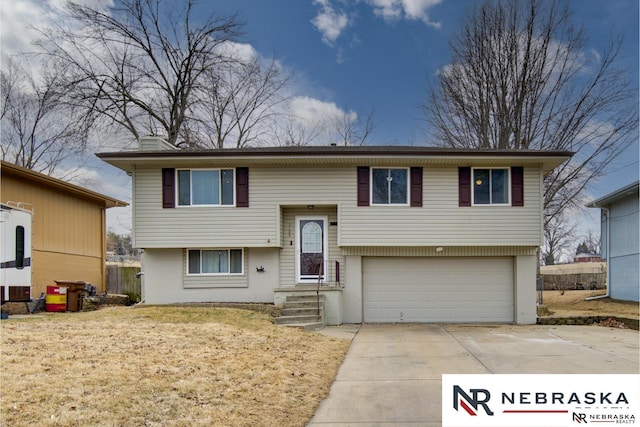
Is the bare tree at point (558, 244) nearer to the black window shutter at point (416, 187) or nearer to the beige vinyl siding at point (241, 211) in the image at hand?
the black window shutter at point (416, 187)

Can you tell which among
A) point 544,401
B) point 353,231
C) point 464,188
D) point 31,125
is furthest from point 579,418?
point 31,125

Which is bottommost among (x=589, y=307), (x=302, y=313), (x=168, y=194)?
(x=589, y=307)

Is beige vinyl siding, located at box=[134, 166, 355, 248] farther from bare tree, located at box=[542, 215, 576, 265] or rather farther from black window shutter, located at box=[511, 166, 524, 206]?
bare tree, located at box=[542, 215, 576, 265]

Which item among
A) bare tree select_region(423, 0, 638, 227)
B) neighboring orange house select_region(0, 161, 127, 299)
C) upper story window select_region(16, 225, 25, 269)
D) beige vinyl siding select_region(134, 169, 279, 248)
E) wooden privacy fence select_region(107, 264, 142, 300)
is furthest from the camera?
bare tree select_region(423, 0, 638, 227)

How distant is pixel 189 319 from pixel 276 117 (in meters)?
Answer: 17.2

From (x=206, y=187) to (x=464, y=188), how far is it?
7.35 meters

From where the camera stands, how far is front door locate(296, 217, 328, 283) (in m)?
13.4

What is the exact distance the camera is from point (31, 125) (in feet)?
79.3

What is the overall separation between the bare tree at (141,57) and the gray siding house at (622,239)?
17.9 metres

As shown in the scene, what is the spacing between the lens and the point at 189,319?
10.2 metres

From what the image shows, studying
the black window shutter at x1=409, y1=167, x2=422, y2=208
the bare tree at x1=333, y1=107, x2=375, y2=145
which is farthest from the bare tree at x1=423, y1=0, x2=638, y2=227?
the black window shutter at x1=409, y1=167, x2=422, y2=208

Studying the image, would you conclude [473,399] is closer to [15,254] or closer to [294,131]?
[15,254]

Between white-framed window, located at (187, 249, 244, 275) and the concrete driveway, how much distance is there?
11.5 ft

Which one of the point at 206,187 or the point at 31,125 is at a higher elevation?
the point at 31,125
